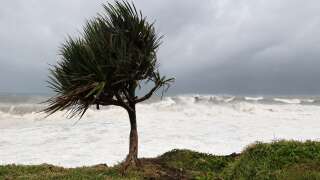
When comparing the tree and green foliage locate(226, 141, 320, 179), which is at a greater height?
the tree

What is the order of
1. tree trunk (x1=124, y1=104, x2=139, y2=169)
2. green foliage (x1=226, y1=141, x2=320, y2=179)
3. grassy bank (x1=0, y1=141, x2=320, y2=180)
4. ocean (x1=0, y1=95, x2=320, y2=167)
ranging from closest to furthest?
grassy bank (x1=0, y1=141, x2=320, y2=180) → green foliage (x1=226, y1=141, x2=320, y2=179) → tree trunk (x1=124, y1=104, x2=139, y2=169) → ocean (x1=0, y1=95, x2=320, y2=167)

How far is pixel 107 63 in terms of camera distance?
12898 mm

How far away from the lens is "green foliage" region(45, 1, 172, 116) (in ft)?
41.9

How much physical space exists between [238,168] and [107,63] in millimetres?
4455

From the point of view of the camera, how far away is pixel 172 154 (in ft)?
53.2

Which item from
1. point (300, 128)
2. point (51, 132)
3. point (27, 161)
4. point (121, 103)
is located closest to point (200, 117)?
point (300, 128)

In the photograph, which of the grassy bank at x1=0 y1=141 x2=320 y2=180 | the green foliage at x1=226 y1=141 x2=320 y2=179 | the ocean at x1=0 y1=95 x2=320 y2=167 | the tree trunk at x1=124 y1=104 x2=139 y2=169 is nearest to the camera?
the grassy bank at x1=0 y1=141 x2=320 y2=180

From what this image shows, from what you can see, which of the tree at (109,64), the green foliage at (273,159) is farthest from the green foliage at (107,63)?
the green foliage at (273,159)

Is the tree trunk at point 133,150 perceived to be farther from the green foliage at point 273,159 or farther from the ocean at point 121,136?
the ocean at point 121,136

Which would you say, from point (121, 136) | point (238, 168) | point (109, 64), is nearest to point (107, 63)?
point (109, 64)

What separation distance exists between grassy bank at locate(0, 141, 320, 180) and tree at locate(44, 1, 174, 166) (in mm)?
1103

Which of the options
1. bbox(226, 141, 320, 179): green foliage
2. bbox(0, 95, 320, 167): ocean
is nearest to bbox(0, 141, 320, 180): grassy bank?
bbox(226, 141, 320, 179): green foliage

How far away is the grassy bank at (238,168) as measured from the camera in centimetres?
1107

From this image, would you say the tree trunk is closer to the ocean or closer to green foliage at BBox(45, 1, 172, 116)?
green foliage at BBox(45, 1, 172, 116)
